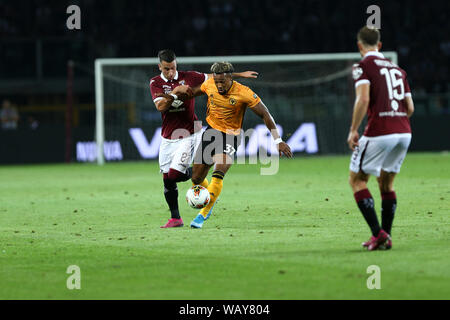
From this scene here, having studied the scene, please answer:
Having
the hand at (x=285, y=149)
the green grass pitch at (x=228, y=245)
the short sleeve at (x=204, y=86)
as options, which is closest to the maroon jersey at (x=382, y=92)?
the green grass pitch at (x=228, y=245)

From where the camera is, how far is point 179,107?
11008 mm

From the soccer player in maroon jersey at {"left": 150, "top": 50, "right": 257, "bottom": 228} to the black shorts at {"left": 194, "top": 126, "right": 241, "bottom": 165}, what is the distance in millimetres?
257

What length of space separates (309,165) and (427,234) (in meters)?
14.9

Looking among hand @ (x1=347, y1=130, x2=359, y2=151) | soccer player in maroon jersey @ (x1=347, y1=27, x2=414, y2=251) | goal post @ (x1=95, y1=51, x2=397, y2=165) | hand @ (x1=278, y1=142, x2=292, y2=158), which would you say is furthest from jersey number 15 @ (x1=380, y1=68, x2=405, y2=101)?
goal post @ (x1=95, y1=51, x2=397, y2=165)

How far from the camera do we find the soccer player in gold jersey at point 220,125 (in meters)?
10.6

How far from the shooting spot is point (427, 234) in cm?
911

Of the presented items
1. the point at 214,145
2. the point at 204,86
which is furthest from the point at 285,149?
the point at 204,86

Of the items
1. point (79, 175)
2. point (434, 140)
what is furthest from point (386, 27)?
point (79, 175)

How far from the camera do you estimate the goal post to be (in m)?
26.9

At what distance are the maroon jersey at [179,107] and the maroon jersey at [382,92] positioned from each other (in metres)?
3.56

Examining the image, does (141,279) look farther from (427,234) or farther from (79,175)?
(79,175)

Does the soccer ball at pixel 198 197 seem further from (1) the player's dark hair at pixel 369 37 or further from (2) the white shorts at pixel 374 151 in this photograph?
(1) the player's dark hair at pixel 369 37

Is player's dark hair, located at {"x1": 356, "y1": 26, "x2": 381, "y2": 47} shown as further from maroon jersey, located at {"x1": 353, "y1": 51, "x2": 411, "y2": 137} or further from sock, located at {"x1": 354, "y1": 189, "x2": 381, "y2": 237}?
sock, located at {"x1": 354, "y1": 189, "x2": 381, "y2": 237}

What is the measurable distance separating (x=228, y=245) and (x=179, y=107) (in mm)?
2892
